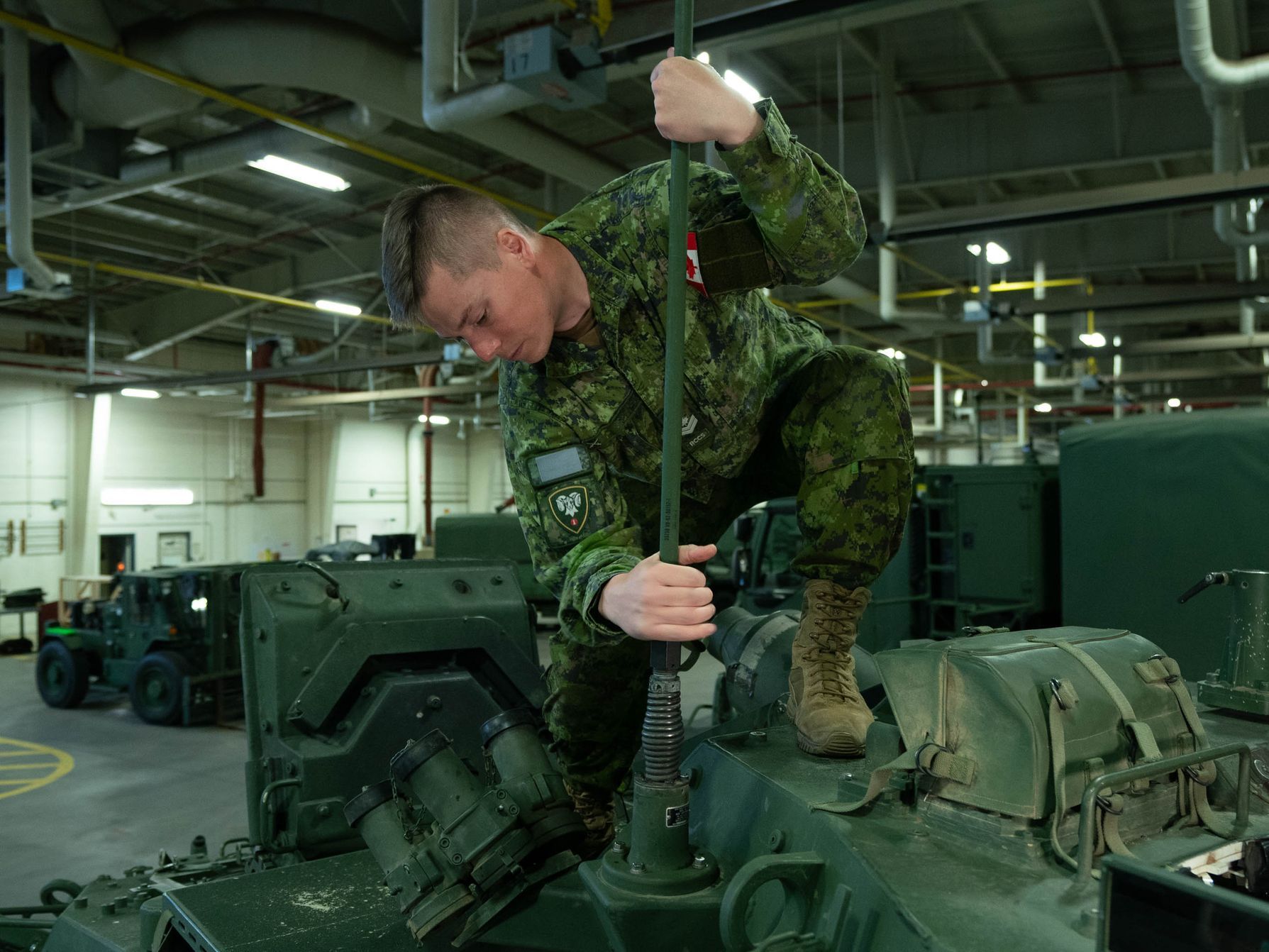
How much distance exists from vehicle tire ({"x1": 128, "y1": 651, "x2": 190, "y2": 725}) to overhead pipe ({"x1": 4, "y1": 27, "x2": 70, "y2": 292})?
4.60 meters

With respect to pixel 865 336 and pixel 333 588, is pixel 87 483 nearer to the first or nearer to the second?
pixel 865 336

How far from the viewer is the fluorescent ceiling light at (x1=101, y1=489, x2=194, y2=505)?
75.2ft

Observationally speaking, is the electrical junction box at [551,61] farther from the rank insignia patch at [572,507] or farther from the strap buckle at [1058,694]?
the strap buckle at [1058,694]

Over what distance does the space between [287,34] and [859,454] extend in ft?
21.8

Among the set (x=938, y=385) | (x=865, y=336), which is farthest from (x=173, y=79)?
(x=938, y=385)

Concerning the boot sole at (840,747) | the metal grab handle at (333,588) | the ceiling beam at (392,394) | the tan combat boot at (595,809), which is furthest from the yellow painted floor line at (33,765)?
the ceiling beam at (392,394)

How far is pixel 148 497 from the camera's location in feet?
77.7

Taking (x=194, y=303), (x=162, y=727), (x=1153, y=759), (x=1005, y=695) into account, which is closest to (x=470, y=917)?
(x=1005, y=695)

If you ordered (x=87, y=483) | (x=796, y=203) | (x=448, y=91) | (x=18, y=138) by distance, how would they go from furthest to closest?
(x=87, y=483), (x=18, y=138), (x=448, y=91), (x=796, y=203)

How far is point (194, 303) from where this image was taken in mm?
19250

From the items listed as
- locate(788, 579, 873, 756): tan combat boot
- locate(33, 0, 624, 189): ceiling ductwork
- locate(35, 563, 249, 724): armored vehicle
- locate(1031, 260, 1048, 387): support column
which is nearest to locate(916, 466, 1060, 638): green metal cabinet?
locate(1031, 260, 1048, 387): support column

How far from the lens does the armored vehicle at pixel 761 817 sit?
1635 mm

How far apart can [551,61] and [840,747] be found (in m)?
5.23

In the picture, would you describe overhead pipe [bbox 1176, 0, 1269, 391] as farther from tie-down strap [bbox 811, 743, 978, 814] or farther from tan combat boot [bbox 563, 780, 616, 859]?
tie-down strap [bbox 811, 743, 978, 814]
